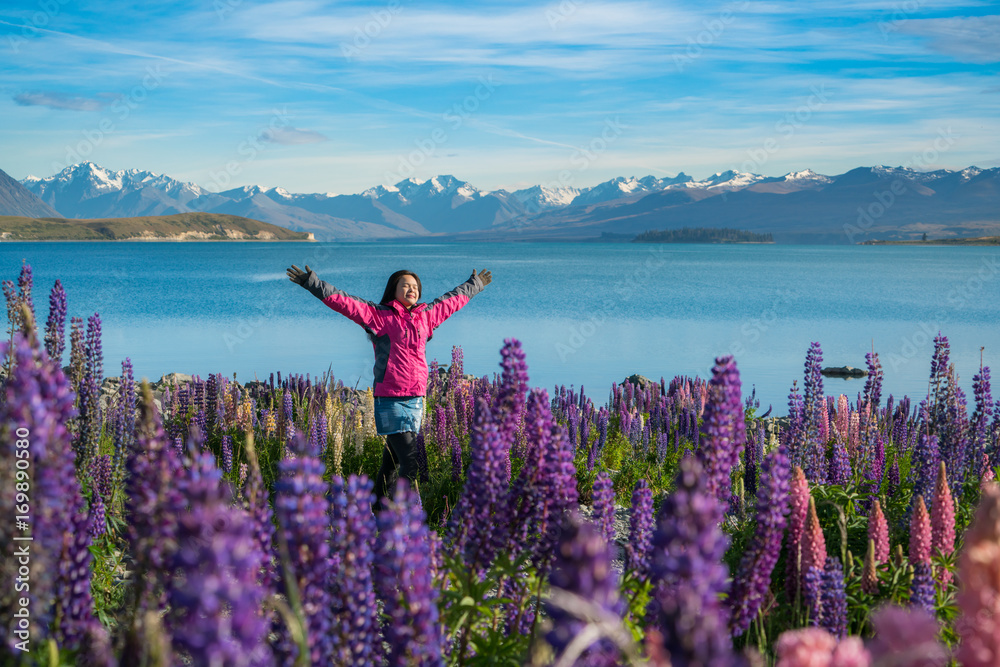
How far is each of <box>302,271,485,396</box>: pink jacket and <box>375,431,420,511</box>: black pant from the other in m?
0.59

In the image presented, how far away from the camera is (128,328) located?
134 ft

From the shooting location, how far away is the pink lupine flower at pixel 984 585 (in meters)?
1.73

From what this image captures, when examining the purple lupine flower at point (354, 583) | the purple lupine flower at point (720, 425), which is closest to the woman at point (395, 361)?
the purple lupine flower at point (720, 425)

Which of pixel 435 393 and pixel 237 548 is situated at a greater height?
pixel 237 548

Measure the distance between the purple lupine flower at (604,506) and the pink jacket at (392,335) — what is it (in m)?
5.54

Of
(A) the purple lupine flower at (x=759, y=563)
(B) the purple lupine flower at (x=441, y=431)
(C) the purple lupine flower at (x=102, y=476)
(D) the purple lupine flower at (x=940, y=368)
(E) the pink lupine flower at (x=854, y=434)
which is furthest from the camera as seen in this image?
(B) the purple lupine flower at (x=441, y=431)

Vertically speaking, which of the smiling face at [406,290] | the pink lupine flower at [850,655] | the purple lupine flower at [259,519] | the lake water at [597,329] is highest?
the smiling face at [406,290]

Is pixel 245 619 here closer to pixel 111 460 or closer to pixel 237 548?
pixel 237 548

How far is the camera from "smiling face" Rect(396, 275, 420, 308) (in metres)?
9.74

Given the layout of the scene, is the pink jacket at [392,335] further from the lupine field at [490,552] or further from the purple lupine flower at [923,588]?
the purple lupine flower at [923,588]

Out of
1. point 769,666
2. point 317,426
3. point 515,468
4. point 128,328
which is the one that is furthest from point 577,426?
point 128,328

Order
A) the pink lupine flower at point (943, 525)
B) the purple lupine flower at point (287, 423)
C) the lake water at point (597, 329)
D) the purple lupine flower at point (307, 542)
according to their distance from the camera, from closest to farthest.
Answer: the purple lupine flower at point (307, 542) < the pink lupine flower at point (943, 525) < the purple lupine flower at point (287, 423) < the lake water at point (597, 329)

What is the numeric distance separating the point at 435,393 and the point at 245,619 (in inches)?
483

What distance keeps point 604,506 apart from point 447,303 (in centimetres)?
624
